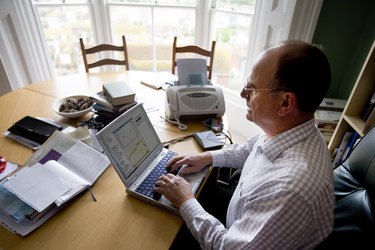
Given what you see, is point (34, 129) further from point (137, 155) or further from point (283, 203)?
point (283, 203)

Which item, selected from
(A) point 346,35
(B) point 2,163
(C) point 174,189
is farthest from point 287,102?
(A) point 346,35

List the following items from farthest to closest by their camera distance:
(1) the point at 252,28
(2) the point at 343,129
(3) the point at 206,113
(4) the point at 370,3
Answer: (1) the point at 252,28 < (4) the point at 370,3 < (2) the point at 343,129 < (3) the point at 206,113

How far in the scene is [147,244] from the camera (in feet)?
2.53

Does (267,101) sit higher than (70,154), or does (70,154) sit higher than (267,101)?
(267,101)

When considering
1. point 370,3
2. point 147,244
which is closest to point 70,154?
point 147,244

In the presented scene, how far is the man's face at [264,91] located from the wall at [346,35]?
1.48 meters

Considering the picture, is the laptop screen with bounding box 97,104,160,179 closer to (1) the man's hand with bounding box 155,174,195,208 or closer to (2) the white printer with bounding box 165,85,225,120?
(1) the man's hand with bounding box 155,174,195,208

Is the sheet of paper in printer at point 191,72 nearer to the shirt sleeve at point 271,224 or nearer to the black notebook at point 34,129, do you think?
the black notebook at point 34,129

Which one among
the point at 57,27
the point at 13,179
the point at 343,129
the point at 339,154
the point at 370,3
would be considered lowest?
the point at 339,154

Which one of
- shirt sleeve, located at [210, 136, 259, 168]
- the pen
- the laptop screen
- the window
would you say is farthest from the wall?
the pen

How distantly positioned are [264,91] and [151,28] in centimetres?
249

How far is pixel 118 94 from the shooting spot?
1369 millimetres

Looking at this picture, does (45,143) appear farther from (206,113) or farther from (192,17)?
(192,17)

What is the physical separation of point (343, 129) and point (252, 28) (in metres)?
1.38
